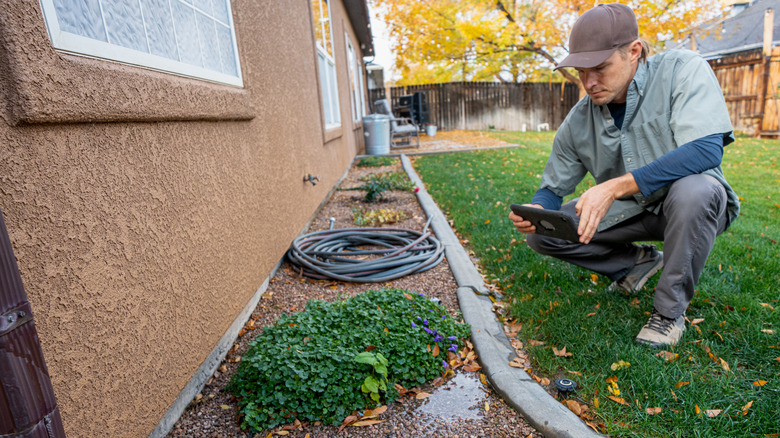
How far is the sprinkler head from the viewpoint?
1.72 metres

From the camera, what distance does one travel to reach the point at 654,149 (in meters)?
2.06

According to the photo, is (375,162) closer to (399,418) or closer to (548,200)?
(548,200)

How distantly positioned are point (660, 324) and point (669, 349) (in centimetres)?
11

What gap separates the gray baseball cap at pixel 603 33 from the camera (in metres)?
1.89

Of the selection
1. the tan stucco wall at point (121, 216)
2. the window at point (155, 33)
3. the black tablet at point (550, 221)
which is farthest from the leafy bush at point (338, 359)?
the window at point (155, 33)

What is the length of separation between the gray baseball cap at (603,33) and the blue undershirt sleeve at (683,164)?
0.52 m

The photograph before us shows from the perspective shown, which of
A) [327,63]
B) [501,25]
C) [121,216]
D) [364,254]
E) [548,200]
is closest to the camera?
[121,216]

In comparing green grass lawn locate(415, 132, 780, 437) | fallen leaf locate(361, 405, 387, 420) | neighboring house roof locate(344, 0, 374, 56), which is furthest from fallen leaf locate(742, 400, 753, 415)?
neighboring house roof locate(344, 0, 374, 56)

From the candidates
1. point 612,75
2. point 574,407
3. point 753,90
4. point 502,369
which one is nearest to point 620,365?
point 574,407

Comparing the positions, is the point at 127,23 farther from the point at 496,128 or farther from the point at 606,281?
the point at 496,128

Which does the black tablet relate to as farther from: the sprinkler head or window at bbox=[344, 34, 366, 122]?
window at bbox=[344, 34, 366, 122]

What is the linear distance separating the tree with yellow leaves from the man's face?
12.4m

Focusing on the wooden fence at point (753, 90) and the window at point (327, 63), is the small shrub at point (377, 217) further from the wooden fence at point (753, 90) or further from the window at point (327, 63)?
the wooden fence at point (753, 90)

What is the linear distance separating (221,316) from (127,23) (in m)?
1.30
